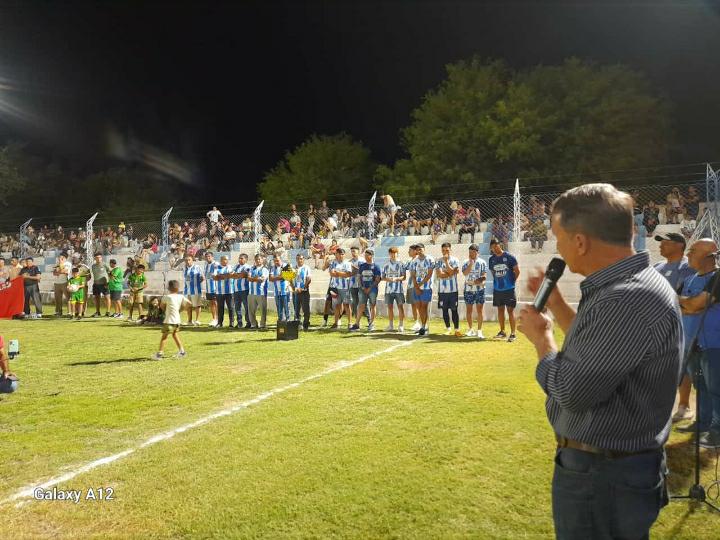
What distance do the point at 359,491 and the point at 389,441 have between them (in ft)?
3.24

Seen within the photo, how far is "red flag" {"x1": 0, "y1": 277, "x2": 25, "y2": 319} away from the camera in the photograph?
901 centimetres

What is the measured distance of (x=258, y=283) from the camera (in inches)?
540

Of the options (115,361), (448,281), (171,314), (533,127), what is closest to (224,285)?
(171,314)

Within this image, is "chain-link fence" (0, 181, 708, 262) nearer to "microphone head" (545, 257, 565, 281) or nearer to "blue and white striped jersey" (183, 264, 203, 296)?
"blue and white striped jersey" (183, 264, 203, 296)

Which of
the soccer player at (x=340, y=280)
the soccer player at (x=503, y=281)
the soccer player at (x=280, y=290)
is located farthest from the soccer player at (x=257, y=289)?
the soccer player at (x=503, y=281)

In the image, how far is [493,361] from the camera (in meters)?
8.12

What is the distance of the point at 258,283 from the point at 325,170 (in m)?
31.5

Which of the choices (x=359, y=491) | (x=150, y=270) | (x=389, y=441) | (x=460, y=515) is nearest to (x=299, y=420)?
(x=389, y=441)

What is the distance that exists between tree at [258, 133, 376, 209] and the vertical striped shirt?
133 ft

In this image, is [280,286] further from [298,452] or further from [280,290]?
[298,452]

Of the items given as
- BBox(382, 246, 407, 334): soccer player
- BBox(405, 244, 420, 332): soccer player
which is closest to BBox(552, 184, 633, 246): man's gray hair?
BBox(405, 244, 420, 332): soccer player

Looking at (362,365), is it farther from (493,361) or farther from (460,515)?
(460,515)

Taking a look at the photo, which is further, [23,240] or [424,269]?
[23,240]

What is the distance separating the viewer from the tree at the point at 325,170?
4312cm
